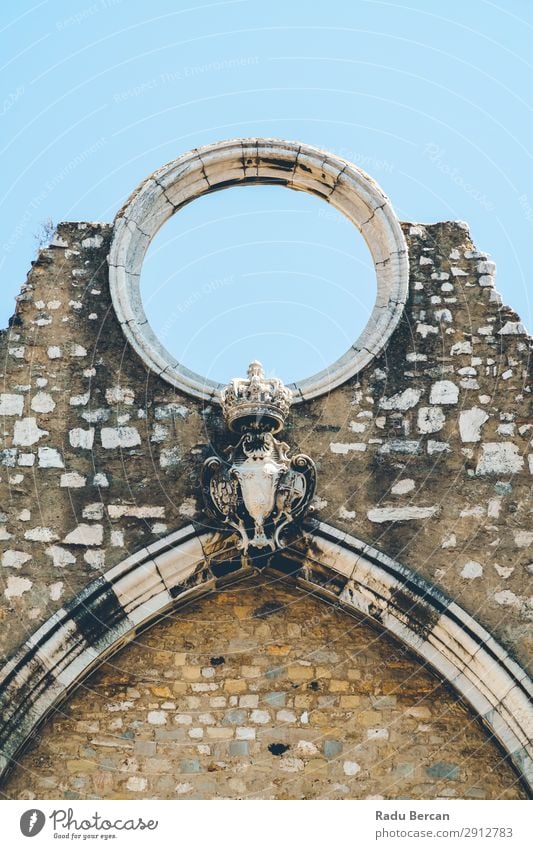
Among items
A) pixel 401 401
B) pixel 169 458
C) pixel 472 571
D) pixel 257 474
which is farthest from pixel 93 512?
pixel 472 571

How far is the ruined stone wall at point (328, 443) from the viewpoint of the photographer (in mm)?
11297

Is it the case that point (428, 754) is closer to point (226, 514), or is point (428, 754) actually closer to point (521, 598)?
point (521, 598)

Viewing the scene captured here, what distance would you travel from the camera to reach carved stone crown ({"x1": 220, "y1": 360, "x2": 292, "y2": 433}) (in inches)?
447

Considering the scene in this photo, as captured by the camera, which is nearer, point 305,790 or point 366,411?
point 305,790

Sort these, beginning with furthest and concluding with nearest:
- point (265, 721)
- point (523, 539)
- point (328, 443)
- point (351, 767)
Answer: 1. point (328, 443)
2. point (523, 539)
3. point (265, 721)
4. point (351, 767)

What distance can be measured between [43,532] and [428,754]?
2855 millimetres

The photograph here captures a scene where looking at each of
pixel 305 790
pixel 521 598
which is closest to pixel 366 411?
pixel 521 598

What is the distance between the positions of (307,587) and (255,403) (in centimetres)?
125

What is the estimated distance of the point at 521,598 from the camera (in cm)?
1115

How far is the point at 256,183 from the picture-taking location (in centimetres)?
1263

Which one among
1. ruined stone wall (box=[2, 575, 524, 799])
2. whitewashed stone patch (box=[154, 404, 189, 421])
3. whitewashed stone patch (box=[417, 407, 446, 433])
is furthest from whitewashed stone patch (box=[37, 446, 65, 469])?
whitewashed stone patch (box=[417, 407, 446, 433])

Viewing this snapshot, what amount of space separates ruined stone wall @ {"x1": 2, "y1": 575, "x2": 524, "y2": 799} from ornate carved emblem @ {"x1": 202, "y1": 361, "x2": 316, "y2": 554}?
46cm

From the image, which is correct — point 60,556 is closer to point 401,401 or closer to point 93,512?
point 93,512

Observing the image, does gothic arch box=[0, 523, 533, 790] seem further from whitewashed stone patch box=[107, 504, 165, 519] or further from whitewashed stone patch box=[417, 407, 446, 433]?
whitewashed stone patch box=[417, 407, 446, 433]
